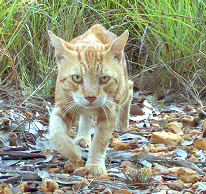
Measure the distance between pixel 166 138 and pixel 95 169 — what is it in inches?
42.4

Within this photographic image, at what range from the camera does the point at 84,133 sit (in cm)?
419

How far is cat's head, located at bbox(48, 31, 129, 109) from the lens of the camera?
3.35 meters

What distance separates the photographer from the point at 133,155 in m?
3.44

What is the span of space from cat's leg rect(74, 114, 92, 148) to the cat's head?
607 mm

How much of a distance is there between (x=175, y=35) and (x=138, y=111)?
129cm

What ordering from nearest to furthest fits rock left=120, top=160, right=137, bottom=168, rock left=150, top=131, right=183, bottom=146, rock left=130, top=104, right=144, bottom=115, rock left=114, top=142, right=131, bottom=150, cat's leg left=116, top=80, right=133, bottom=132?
1. rock left=120, top=160, right=137, bottom=168
2. rock left=114, top=142, right=131, bottom=150
3. rock left=150, top=131, right=183, bottom=146
4. cat's leg left=116, top=80, right=133, bottom=132
5. rock left=130, top=104, right=144, bottom=115

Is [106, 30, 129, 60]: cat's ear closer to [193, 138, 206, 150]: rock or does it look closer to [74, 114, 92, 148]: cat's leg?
[74, 114, 92, 148]: cat's leg

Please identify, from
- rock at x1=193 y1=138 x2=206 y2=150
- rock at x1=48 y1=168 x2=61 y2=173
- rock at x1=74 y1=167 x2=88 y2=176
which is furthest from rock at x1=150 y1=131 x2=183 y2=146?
rock at x1=48 y1=168 x2=61 y2=173

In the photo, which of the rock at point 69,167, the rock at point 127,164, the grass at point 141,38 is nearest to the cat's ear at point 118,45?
the rock at point 127,164

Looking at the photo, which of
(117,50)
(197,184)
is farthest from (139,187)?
(117,50)

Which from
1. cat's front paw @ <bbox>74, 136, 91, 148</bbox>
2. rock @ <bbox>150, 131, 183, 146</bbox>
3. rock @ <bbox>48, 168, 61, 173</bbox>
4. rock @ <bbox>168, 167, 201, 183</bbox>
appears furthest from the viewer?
cat's front paw @ <bbox>74, 136, 91, 148</bbox>

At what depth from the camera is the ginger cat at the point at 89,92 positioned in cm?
328

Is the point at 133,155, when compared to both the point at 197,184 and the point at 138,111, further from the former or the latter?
the point at 138,111

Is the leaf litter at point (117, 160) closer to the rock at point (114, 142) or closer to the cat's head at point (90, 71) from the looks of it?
the rock at point (114, 142)
